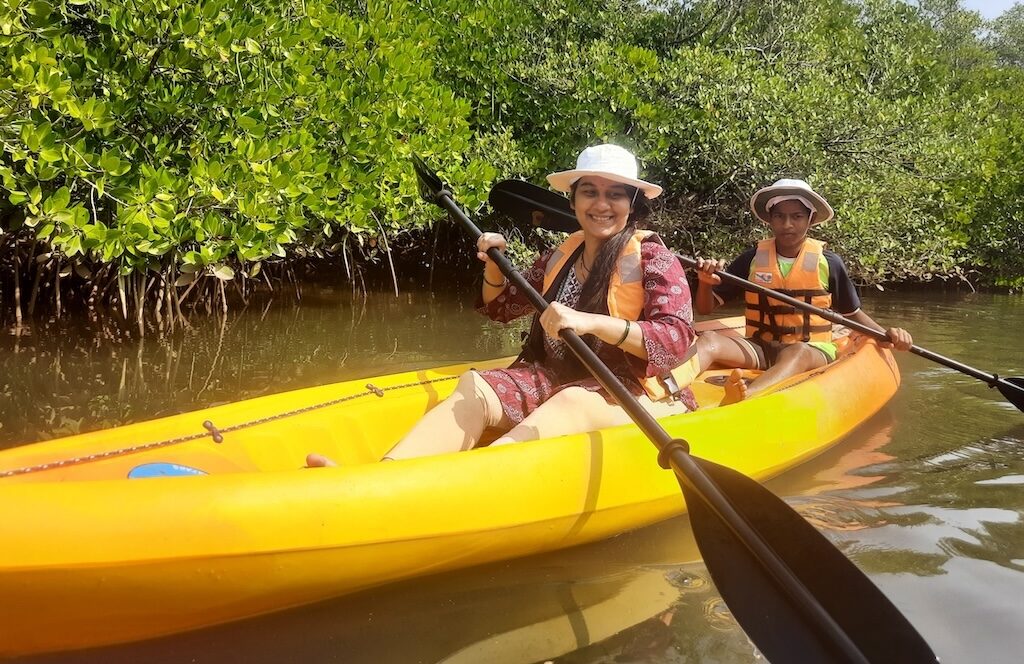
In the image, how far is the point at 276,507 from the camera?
6.31 ft

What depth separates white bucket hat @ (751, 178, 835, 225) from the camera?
14.0 ft

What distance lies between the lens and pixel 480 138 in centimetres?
855

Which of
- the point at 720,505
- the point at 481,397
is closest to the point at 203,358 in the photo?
the point at 481,397

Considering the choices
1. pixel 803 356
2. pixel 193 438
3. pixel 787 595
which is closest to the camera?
pixel 787 595

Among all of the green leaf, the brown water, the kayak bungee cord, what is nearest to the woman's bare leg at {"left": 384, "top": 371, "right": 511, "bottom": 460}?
the brown water

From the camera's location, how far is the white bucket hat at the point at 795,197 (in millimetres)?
4281

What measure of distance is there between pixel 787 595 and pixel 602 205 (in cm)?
143

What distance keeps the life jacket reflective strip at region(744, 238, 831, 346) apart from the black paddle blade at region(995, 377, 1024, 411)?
0.90 metres

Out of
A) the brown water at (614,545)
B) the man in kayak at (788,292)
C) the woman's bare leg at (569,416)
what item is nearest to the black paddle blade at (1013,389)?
the brown water at (614,545)

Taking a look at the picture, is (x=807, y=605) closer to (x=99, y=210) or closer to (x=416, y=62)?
(x=99, y=210)

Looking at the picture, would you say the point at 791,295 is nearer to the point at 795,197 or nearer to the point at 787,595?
the point at 795,197

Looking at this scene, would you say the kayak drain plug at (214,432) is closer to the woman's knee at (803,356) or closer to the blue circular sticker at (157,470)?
the blue circular sticker at (157,470)

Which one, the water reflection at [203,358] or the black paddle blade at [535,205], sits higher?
the black paddle blade at [535,205]

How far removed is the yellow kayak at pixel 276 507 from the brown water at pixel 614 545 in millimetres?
95
